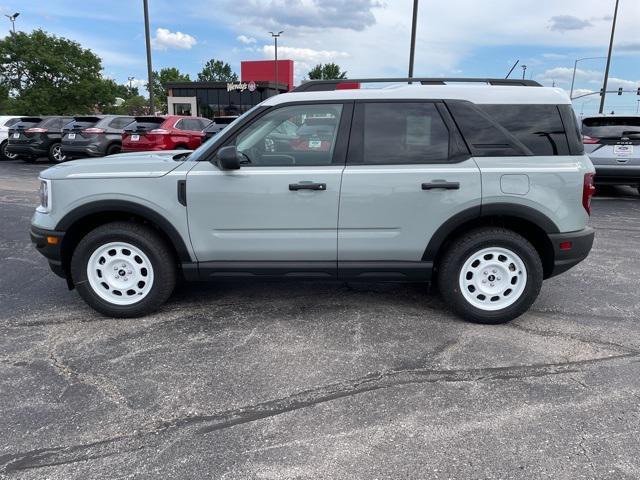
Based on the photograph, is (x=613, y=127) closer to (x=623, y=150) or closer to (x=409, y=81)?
(x=623, y=150)

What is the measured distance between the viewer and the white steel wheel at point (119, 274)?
13.5ft

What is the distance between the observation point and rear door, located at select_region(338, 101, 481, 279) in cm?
388

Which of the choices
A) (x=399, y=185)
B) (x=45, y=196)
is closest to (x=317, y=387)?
(x=399, y=185)

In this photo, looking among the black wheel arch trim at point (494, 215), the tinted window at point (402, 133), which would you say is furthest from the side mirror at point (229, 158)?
the black wheel arch trim at point (494, 215)

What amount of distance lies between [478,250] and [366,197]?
0.99 m

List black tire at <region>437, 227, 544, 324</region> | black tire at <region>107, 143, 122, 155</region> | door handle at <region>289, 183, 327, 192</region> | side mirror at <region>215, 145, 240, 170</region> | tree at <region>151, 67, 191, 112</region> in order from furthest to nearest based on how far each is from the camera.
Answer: tree at <region>151, 67, 191, 112</region>, black tire at <region>107, 143, 122, 155</region>, black tire at <region>437, 227, 544, 324</region>, door handle at <region>289, 183, 327, 192</region>, side mirror at <region>215, 145, 240, 170</region>

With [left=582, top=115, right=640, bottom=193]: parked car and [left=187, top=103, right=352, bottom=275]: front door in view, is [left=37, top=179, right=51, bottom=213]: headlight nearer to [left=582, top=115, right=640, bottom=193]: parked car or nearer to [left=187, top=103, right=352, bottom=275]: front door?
[left=187, top=103, right=352, bottom=275]: front door

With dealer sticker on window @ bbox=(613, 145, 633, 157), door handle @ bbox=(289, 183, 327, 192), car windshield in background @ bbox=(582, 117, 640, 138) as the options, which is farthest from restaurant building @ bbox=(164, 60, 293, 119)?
door handle @ bbox=(289, 183, 327, 192)

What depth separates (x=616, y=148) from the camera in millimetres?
9828

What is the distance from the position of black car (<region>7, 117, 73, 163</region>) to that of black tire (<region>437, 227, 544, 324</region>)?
15.9 metres

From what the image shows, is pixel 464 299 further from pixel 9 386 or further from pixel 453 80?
pixel 9 386

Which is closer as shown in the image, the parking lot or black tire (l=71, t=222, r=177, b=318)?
the parking lot

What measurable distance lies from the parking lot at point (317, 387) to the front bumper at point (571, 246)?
1.74 ft

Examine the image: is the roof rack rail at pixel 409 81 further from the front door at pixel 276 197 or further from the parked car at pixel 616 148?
the parked car at pixel 616 148
